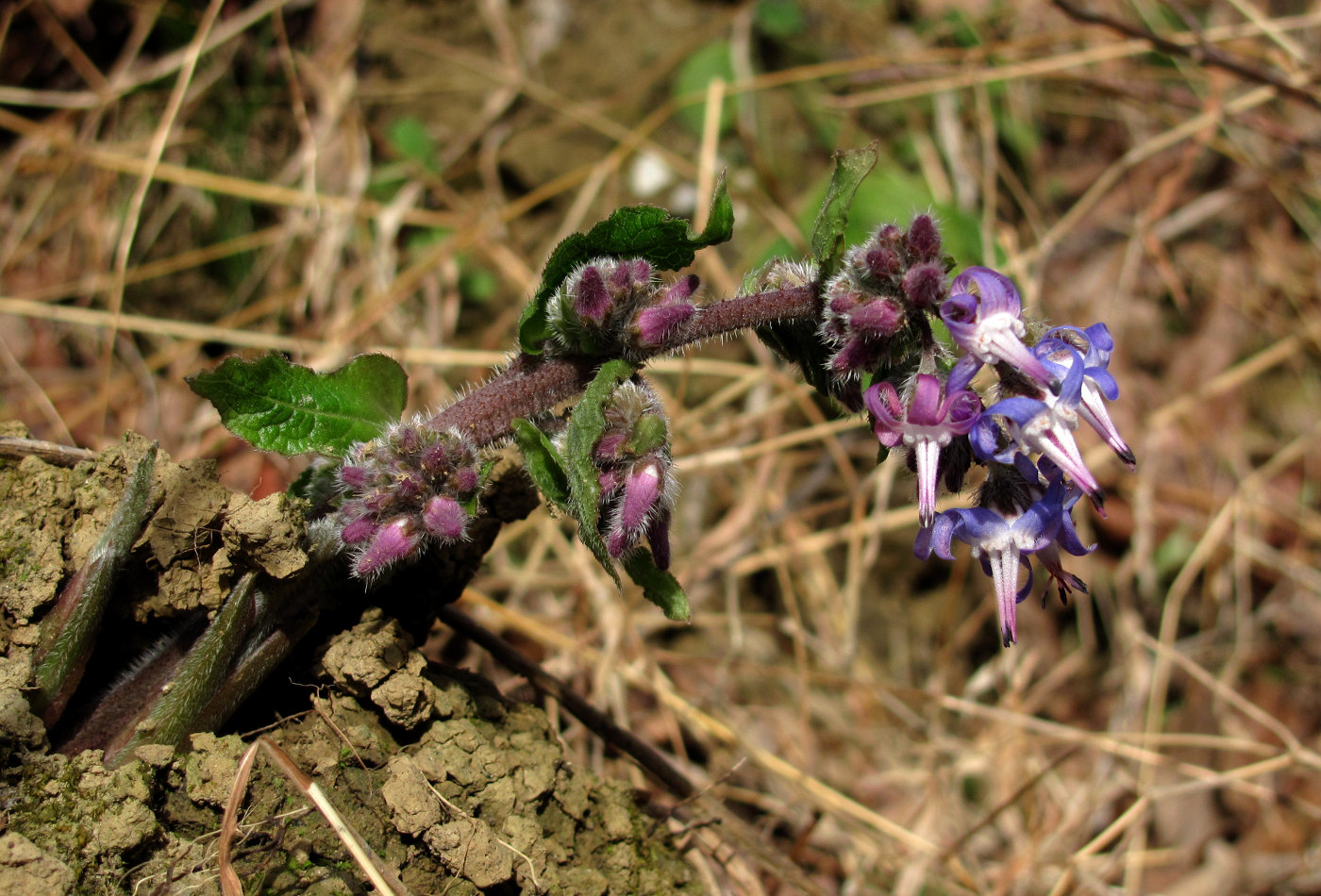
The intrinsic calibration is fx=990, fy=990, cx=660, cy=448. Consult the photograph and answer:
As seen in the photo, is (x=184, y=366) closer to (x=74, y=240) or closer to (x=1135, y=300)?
(x=74, y=240)

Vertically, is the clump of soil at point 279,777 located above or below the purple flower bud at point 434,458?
below

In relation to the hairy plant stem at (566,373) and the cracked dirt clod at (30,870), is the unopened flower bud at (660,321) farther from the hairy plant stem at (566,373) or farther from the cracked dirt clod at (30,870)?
the cracked dirt clod at (30,870)

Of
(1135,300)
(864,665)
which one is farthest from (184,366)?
(1135,300)

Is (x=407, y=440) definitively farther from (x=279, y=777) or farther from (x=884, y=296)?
(x=884, y=296)

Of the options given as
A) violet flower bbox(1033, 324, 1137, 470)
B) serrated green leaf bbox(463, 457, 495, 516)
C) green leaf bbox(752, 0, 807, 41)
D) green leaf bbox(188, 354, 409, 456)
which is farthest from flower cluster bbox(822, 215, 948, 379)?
green leaf bbox(752, 0, 807, 41)

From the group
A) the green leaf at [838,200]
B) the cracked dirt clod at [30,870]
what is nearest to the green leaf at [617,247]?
the green leaf at [838,200]

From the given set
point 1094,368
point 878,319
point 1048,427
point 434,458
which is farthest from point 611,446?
point 1094,368

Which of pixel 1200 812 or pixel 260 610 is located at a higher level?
pixel 260 610
